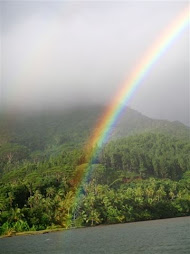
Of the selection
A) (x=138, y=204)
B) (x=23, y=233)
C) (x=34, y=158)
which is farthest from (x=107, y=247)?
(x=34, y=158)

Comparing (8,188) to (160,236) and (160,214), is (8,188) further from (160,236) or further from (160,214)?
(160,236)

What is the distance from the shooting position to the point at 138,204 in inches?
3912

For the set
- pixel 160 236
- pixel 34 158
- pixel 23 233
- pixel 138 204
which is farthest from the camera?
pixel 34 158

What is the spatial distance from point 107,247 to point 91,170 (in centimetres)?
8287

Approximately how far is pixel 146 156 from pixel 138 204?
2345 inches

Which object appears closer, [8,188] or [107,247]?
[107,247]

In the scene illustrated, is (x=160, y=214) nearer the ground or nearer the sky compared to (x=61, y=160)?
nearer the ground

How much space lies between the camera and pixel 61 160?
152 meters

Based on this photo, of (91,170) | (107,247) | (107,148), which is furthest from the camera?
(107,148)

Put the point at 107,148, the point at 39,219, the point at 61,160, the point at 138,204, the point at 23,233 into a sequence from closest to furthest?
1. the point at 23,233
2. the point at 39,219
3. the point at 138,204
4. the point at 61,160
5. the point at 107,148

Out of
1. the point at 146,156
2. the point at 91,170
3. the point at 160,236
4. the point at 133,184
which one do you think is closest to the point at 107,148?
the point at 146,156

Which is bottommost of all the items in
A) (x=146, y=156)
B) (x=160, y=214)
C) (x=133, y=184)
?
(x=160, y=214)

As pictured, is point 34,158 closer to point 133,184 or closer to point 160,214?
point 133,184

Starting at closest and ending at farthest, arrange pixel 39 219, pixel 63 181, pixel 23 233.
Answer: pixel 23 233, pixel 39 219, pixel 63 181
